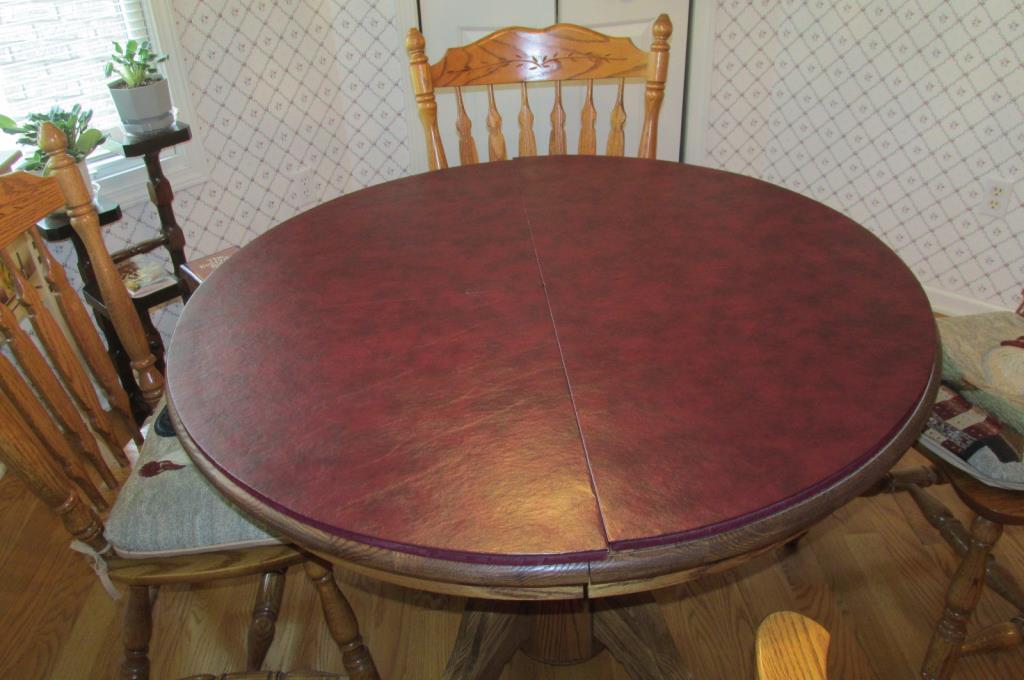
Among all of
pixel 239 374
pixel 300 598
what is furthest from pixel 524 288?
pixel 300 598

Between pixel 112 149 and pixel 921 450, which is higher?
pixel 112 149

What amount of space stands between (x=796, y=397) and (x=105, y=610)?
1665 millimetres

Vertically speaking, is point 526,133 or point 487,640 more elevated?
point 526,133

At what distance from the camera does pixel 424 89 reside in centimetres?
183

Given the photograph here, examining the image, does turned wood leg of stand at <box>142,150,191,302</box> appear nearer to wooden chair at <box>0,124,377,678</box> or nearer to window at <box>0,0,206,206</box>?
window at <box>0,0,206,206</box>

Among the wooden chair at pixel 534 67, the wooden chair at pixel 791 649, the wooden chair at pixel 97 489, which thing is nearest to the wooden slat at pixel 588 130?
the wooden chair at pixel 534 67

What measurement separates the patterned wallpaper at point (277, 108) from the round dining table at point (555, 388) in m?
1.17

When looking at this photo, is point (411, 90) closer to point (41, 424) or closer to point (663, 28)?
point (663, 28)

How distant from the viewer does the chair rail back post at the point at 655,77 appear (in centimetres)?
178

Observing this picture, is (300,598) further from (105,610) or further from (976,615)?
(976,615)

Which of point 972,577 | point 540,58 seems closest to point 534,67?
point 540,58

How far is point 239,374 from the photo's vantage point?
3.42ft

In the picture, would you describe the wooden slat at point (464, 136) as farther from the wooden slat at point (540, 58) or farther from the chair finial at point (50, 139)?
the chair finial at point (50, 139)

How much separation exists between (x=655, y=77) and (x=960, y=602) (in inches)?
51.4
